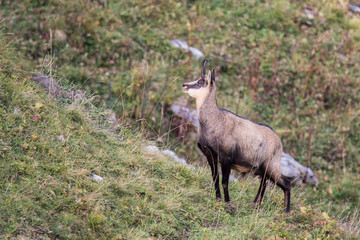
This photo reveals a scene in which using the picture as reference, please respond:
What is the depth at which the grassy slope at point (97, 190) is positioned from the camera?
493 cm

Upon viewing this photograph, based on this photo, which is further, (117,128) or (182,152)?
(182,152)

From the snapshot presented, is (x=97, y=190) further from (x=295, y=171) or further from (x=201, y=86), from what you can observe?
(x=295, y=171)

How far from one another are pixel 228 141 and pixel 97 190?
1.83m

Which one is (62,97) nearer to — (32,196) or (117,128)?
(117,128)

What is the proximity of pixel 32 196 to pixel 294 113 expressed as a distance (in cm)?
776

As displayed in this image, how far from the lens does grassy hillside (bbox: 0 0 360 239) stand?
536 cm

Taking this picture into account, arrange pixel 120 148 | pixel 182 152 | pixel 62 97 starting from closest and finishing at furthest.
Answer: pixel 120 148
pixel 62 97
pixel 182 152

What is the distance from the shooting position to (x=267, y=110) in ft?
36.6

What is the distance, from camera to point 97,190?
5.35m

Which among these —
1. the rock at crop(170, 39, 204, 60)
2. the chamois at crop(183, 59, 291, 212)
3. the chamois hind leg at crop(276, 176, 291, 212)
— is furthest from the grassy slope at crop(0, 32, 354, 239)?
the rock at crop(170, 39, 204, 60)

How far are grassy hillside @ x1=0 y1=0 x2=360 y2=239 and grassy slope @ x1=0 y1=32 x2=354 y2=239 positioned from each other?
0.02 metres

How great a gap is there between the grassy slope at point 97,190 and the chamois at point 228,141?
0.50m

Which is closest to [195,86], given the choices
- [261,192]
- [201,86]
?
[201,86]

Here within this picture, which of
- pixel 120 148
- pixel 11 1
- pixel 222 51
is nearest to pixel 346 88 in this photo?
pixel 222 51
